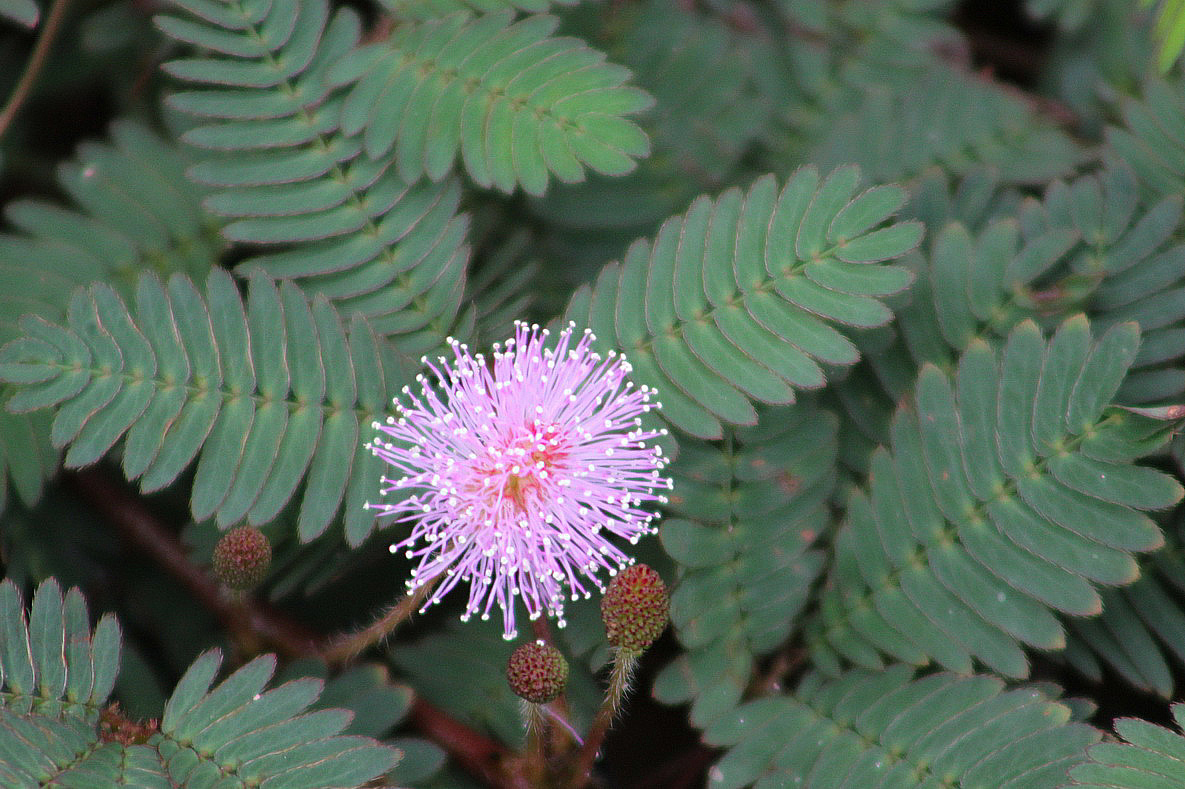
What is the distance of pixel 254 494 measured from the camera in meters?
1.86

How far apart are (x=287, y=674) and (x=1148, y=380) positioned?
184 centimetres

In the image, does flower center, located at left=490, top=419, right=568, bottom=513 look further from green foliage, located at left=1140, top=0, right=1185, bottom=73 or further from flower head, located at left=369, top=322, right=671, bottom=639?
green foliage, located at left=1140, top=0, right=1185, bottom=73

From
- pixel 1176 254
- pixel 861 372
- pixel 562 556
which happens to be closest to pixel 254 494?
pixel 562 556

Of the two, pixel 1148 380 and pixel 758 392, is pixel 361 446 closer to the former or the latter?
pixel 758 392

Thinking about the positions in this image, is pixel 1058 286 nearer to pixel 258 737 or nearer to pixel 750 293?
pixel 750 293

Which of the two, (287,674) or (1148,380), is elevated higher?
(1148,380)

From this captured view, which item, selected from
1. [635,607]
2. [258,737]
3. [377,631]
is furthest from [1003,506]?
[258,737]

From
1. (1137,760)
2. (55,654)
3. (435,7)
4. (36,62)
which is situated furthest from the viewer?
(36,62)

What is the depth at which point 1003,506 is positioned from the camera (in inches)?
74.2

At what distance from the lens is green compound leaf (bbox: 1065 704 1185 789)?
161 cm

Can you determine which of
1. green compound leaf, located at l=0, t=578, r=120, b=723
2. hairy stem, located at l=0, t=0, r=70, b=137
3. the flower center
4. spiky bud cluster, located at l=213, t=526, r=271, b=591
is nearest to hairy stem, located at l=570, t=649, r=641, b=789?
the flower center

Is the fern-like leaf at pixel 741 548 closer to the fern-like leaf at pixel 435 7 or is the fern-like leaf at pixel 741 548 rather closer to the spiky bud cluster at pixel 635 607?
the spiky bud cluster at pixel 635 607

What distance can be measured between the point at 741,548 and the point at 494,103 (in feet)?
3.48

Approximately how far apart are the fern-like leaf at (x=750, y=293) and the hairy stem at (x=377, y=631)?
0.59 meters
